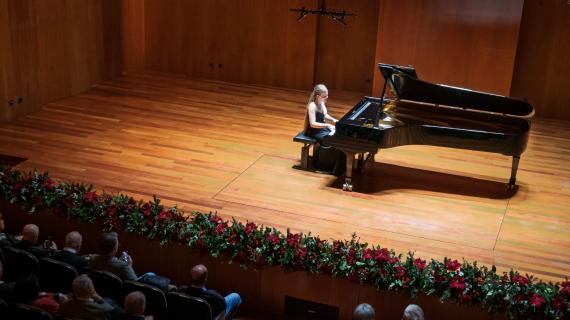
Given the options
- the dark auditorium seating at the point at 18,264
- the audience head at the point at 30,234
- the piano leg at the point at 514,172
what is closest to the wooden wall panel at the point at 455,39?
the piano leg at the point at 514,172

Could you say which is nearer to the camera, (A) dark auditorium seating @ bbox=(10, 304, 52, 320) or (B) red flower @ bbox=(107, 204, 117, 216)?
(A) dark auditorium seating @ bbox=(10, 304, 52, 320)

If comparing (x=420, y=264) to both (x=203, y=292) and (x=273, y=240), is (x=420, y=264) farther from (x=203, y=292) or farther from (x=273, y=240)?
(x=203, y=292)

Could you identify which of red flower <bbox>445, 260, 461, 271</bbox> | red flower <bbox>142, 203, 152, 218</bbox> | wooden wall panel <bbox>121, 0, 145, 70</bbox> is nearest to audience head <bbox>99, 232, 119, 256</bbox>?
red flower <bbox>142, 203, 152, 218</bbox>

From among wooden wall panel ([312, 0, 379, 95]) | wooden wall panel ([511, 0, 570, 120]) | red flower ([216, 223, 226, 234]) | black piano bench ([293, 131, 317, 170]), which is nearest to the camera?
red flower ([216, 223, 226, 234])

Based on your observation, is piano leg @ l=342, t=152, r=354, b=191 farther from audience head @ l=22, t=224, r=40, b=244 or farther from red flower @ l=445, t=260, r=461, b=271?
audience head @ l=22, t=224, r=40, b=244

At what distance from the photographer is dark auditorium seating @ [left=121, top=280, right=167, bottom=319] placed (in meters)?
5.27

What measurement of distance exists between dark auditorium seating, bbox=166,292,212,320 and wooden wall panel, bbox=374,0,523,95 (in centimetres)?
699

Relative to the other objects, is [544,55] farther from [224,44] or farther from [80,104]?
[80,104]

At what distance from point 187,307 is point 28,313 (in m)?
1.03

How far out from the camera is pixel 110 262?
18.5 ft

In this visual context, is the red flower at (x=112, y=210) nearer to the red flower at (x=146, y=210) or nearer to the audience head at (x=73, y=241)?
the red flower at (x=146, y=210)

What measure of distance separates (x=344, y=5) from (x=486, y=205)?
498 cm

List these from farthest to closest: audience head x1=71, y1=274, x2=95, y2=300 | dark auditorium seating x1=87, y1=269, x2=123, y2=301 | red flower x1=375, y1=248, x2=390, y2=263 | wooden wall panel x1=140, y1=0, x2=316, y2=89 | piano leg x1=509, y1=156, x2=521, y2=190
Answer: wooden wall panel x1=140, y1=0, x2=316, y2=89
piano leg x1=509, y1=156, x2=521, y2=190
red flower x1=375, y1=248, x2=390, y2=263
dark auditorium seating x1=87, y1=269, x2=123, y2=301
audience head x1=71, y1=274, x2=95, y2=300

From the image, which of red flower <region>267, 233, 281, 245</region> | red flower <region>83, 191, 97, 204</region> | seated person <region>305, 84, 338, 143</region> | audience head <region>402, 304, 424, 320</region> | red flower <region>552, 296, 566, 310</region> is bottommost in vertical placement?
red flower <region>552, 296, 566, 310</region>
